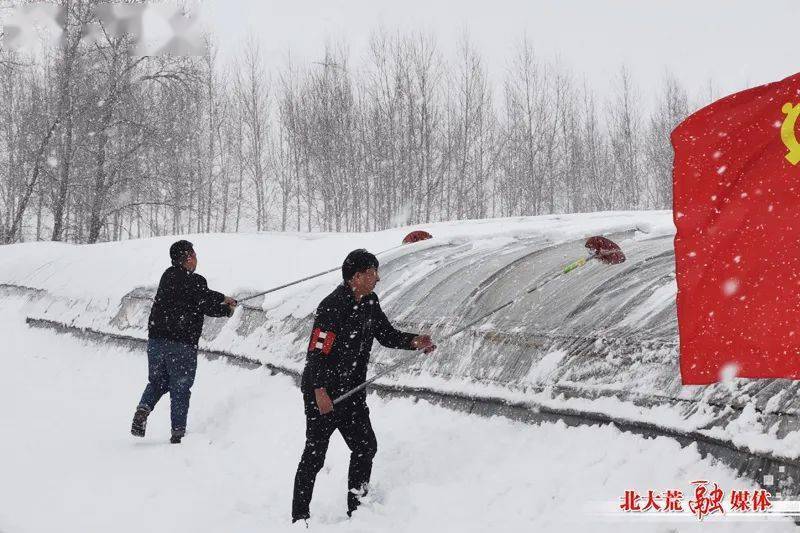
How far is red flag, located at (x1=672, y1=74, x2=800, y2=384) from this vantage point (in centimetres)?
312

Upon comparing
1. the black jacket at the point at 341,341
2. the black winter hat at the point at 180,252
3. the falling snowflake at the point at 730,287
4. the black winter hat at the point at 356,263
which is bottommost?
the black jacket at the point at 341,341

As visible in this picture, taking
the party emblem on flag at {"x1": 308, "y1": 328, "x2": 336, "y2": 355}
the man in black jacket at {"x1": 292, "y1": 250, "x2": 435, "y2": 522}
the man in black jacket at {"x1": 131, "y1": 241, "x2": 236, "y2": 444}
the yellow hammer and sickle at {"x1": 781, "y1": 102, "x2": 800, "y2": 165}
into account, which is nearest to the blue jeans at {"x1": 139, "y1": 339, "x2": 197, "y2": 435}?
the man in black jacket at {"x1": 131, "y1": 241, "x2": 236, "y2": 444}

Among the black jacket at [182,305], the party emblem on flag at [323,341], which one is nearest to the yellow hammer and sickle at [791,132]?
the party emblem on flag at [323,341]

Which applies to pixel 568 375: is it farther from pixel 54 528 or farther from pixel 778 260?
pixel 54 528

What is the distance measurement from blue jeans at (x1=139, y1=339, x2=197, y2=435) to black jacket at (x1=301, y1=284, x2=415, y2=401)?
9.08ft

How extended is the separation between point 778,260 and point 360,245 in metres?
7.52

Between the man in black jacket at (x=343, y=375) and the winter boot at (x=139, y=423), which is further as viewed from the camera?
the winter boot at (x=139, y=423)

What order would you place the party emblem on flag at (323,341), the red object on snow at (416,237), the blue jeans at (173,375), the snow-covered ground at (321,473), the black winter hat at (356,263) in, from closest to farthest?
the snow-covered ground at (321,473) → the party emblem on flag at (323,341) → the black winter hat at (356,263) → the blue jeans at (173,375) → the red object on snow at (416,237)

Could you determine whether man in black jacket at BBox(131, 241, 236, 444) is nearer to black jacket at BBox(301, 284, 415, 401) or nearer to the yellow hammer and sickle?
black jacket at BBox(301, 284, 415, 401)

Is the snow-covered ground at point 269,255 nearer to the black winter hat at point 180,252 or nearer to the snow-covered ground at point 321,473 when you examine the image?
the black winter hat at point 180,252

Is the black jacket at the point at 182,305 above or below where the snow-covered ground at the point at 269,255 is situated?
below

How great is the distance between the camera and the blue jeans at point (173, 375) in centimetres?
663

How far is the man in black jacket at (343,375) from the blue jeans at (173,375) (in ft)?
8.68

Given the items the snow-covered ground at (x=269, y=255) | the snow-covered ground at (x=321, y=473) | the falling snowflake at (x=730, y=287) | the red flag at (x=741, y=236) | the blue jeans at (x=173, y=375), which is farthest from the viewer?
the snow-covered ground at (x=269, y=255)
